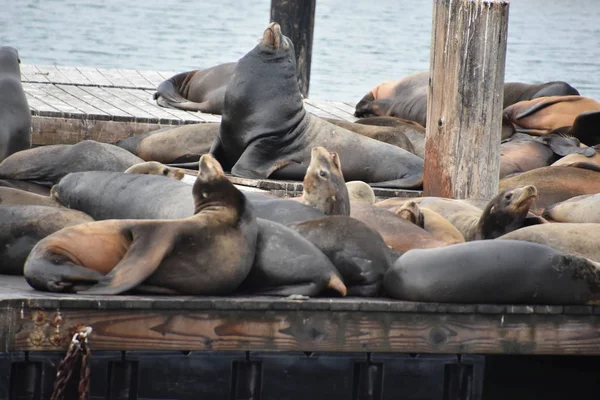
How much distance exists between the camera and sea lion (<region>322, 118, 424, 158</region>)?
8805mm

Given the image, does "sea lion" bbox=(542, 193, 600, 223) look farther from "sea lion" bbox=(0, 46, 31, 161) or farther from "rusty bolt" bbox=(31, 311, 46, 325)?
"rusty bolt" bbox=(31, 311, 46, 325)

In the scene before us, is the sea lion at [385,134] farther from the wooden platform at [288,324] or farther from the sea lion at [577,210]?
the wooden platform at [288,324]

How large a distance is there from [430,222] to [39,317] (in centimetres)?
231

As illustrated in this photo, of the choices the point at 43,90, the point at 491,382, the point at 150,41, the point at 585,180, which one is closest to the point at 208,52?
the point at 150,41

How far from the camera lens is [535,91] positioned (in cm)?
1173

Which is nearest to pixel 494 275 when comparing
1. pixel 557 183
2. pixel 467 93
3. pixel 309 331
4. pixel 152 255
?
pixel 309 331

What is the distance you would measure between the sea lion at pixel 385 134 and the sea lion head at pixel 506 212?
2.81m

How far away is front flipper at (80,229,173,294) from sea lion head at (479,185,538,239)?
81.1 inches

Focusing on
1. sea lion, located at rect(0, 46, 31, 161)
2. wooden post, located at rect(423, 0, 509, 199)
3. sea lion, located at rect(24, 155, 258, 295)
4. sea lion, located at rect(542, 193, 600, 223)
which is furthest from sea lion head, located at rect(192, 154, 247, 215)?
sea lion, located at rect(0, 46, 31, 161)

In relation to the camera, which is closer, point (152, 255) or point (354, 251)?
point (152, 255)

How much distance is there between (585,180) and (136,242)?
3863 mm

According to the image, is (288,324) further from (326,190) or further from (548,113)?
A: (548,113)

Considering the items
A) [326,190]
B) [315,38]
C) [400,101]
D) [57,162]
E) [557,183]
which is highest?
[326,190]

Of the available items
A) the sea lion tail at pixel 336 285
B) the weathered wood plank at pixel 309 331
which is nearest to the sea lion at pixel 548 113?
the weathered wood plank at pixel 309 331
